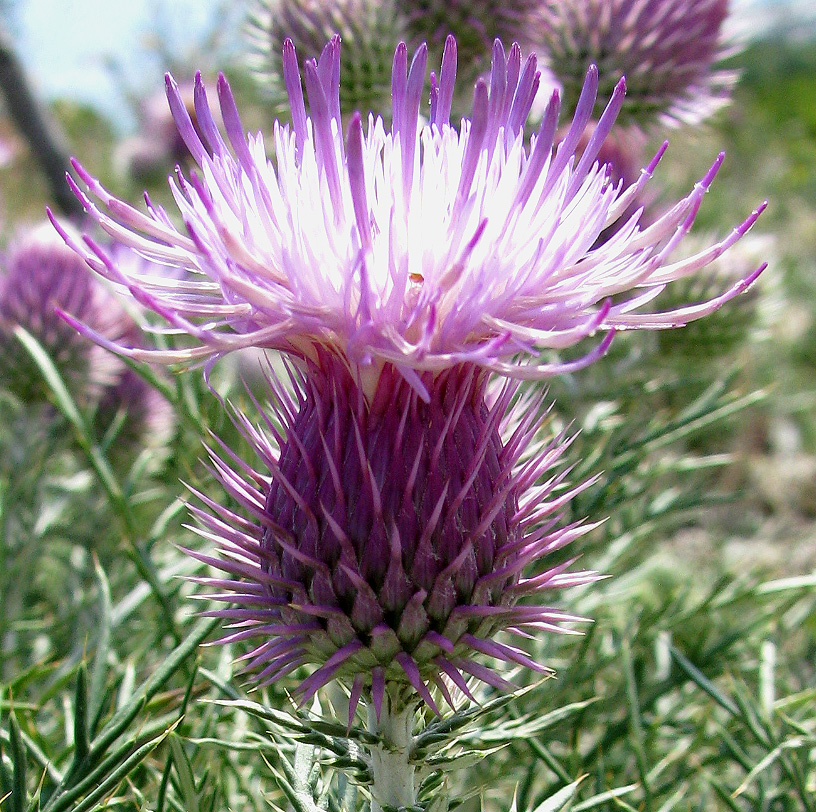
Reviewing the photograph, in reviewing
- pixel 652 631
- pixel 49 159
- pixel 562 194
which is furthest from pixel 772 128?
pixel 562 194

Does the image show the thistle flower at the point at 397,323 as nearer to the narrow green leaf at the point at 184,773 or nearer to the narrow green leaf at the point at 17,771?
the narrow green leaf at the point at 184,773

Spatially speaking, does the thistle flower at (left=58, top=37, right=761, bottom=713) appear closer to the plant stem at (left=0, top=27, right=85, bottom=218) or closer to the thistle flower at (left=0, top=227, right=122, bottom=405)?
the thistle flower at (left=0, top=227, right=122, bottom=405)

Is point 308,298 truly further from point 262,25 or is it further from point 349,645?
point 262,25

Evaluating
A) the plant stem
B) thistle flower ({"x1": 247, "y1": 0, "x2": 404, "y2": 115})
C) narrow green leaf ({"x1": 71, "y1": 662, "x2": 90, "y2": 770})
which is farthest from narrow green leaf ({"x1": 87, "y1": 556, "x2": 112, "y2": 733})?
the plant stem

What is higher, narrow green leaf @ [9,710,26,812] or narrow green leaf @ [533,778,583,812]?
narrow green leaf @ [9,710,26,812]

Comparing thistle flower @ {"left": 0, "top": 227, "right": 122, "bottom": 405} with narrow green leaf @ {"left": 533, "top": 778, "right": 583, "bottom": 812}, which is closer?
narrow green leaf @ {"left": 533, "top": 778, "right": 583, "bottom": 812}

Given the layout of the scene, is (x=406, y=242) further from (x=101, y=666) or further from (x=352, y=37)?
(x=352, y=37)
